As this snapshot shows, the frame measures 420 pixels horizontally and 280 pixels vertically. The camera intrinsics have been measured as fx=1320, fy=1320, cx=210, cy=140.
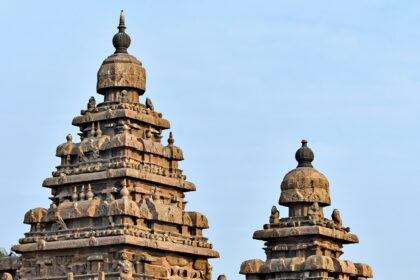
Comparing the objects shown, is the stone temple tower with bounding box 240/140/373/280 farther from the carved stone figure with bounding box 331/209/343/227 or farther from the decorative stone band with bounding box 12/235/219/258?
the decorative stone band with bounding box 12/235/219/258

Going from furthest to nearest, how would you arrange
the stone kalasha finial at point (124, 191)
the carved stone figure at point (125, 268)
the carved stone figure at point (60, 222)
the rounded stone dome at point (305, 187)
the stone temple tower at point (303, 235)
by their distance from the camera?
the rounded stone dome at point (305, 187) < the stone temple tower at point (303, 235) < the carved stone figure at point (60, 222) < the stone kalasha finial at point (124, 191) < the carved stone figure at point (125, 268)

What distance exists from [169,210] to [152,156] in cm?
341

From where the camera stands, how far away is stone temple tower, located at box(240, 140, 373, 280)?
73062 mm

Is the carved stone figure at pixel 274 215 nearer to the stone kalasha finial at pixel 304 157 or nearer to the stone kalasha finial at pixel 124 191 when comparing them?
the stone kalasha finial at pixel 304 157

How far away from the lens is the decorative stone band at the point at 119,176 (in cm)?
7088

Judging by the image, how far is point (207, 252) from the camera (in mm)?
73688

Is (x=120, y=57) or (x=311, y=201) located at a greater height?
(x=120, y=57)

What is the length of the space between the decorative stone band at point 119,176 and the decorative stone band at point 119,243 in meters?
3.68

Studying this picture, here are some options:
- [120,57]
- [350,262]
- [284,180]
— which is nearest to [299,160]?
[284,180]

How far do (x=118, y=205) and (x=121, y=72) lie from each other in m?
9.06

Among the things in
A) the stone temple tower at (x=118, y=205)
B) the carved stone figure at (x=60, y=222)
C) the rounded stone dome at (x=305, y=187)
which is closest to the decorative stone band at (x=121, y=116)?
the stone temple tower at (x=118, y=205)

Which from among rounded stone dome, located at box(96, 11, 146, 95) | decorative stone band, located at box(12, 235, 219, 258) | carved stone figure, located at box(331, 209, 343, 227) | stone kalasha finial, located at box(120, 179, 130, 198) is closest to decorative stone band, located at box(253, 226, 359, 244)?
carved stone figure, located at box(331, 209, 343, 227)

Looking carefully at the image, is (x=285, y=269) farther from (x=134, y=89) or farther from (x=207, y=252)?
(x=134, y=89)

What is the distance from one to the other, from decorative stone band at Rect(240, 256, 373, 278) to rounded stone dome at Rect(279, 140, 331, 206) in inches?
134
